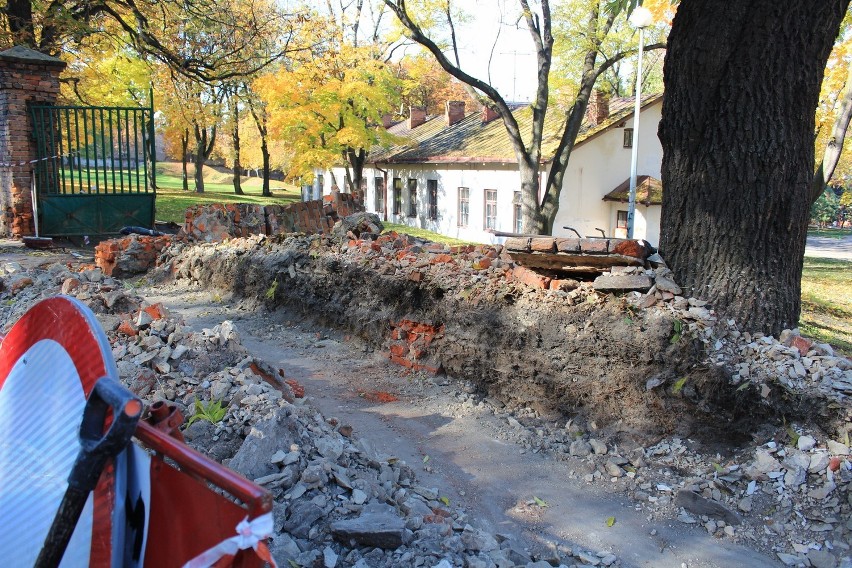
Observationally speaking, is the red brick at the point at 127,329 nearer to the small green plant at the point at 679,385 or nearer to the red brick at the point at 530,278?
the red brick at the point at 530,278

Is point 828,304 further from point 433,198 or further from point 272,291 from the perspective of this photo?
point 433,198

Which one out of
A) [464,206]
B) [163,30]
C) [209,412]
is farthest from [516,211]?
[209,412]

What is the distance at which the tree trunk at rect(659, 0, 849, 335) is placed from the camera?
5.77 m

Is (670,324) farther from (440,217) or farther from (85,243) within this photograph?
(440,217)

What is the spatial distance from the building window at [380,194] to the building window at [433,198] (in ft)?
17.5

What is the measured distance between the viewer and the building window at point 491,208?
92.2 feet

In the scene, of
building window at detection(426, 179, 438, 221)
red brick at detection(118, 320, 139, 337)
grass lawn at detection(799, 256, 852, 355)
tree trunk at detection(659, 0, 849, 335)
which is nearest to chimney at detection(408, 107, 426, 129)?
building window at detection(426, 179, 438, 221)

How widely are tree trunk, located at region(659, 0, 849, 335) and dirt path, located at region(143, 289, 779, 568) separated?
7.05 ft

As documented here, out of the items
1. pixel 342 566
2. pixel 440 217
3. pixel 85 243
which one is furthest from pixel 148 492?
pixel 440 217

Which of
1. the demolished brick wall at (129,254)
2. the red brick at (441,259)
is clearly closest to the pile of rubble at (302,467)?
the red brick at (441,259)

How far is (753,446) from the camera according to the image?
5.13 meters

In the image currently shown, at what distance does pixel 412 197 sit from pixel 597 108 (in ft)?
37.0

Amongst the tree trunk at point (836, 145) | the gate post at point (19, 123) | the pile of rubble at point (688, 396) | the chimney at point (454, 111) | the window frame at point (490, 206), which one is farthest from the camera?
the chimney at point (454, 111)

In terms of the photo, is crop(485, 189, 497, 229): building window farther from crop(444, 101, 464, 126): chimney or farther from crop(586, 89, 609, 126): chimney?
crop(444, 101, 464, 126): chimney
